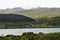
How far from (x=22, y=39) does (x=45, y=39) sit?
578 cm

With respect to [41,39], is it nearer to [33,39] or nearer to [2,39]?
[33,39]

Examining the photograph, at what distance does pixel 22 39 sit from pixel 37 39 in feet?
11.5

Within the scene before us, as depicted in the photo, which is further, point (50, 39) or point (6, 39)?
point (6, 39)

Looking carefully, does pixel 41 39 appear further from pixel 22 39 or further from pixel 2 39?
pixel 2 39

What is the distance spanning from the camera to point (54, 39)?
52500 millimetres

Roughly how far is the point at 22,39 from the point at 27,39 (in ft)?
→ 4.35

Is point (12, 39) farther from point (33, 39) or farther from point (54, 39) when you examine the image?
point (54, 39)

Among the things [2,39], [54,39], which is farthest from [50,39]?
[2,39]

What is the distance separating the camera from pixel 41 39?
54.3 meters

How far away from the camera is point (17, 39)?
5738cm

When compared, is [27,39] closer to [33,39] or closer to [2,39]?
[33,39]

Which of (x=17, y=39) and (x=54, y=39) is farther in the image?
(x=17, y=39)

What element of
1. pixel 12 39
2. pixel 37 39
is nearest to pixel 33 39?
pixel 37 39

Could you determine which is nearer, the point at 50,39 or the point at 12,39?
the point at 50,39
